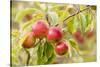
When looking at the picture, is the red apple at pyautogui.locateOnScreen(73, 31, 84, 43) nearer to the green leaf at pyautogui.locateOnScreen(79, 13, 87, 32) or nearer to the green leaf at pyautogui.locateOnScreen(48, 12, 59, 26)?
the green leaf at pyautogui.locateOnScreen(79, 13, 87, 32)

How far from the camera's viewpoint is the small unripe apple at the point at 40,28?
4.62 ft

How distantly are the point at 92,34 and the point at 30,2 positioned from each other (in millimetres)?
572

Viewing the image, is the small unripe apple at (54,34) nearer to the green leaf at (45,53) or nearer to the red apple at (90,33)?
the green leaf at (45,53)

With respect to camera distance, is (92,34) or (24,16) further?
(92,34)

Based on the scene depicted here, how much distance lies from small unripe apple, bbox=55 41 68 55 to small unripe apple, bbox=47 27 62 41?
0.16 ft

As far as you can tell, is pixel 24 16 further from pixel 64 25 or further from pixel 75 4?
pixel 75 4

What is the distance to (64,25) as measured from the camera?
1.46 meters

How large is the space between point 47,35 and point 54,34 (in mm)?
57

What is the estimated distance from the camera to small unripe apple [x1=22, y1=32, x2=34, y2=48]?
1.38 meters

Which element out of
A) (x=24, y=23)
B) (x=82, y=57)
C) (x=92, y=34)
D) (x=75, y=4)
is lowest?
(x=82, y=57)

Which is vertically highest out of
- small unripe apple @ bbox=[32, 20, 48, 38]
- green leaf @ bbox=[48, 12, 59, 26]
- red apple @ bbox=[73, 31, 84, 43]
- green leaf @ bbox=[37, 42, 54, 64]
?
green leaf @ bbox=[48, 12, 59, 26]

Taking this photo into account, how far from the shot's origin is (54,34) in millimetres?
1442

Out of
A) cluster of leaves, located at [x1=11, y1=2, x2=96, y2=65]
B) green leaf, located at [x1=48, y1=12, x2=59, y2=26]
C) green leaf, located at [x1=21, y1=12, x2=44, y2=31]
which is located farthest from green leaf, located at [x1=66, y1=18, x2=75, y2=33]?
green leaf, located at [x1=21, y1=12, x2=44, y2=31]
